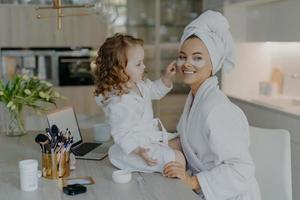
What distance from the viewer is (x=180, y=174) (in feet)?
5.28

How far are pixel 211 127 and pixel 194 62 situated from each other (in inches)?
10.8

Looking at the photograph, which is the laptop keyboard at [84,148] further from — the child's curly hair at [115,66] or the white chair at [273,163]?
the white chair at [273,163]

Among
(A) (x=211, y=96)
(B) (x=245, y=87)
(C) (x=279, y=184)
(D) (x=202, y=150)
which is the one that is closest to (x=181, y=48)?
(A) (x=211, y=96)

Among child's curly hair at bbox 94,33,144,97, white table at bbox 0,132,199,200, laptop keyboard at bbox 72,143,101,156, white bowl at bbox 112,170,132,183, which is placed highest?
child's curly hair at bbox 94,33,144,97

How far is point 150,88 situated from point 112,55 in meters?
0.33

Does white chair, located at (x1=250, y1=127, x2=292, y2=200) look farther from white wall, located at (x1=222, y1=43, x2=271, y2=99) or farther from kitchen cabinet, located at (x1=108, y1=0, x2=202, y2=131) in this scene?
kitchen cabinet, located at (x1=108, y1=0, x2=202, y2=131)

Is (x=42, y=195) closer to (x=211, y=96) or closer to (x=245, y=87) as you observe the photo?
(x=211, y=96)

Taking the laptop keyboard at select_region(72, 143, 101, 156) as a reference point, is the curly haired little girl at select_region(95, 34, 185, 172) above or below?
above

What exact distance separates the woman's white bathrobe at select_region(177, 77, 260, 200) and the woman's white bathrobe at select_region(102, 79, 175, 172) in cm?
16

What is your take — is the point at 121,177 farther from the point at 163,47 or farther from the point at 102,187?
the point at 163,47

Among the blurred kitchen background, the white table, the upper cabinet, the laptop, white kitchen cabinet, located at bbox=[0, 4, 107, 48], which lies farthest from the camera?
white kitchen cabinet, located at bbox=[0, 4, 107, 48]

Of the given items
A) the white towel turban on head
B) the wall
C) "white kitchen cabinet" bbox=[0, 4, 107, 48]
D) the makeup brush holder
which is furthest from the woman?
"white kitchen cabinet" bbox=[0, 4, 107, 48]

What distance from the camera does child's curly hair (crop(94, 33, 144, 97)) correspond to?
1.69 meters

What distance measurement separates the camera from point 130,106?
66.1 inches
